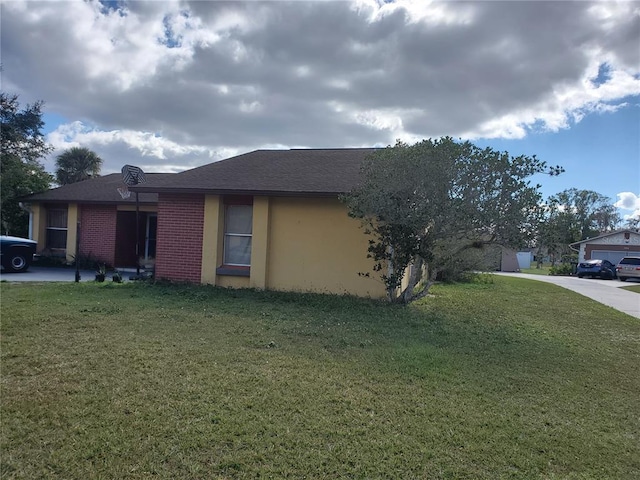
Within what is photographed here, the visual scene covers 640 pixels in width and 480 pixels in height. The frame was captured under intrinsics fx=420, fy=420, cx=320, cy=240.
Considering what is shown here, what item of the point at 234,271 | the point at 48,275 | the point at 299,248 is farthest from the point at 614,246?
the point at 48,275

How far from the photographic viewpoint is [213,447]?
318cm

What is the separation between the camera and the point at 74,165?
Answer: 26.8 meters

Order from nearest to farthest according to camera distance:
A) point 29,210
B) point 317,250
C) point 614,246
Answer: point 317,250 < point 29,210 < point 614,246

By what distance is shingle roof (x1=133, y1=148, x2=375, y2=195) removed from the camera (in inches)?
411

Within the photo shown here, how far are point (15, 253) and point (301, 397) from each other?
42.4 feet

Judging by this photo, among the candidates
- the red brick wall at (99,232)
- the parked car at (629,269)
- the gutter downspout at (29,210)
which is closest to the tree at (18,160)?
the gutter downspout at (29,210)

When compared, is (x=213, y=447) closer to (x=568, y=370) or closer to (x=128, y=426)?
(x=128, y=426)

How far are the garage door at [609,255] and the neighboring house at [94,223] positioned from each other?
3957 centimetres


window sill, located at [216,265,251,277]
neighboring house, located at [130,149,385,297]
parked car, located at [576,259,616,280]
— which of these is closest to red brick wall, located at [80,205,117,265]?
neighboring house, located at [130,149,385,297]

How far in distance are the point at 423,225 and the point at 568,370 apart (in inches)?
154

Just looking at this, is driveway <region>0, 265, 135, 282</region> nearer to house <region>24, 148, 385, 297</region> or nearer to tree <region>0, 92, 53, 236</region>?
house <region>24, 148, 385, 297</region>

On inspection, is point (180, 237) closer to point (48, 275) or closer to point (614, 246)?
point (48, 275)

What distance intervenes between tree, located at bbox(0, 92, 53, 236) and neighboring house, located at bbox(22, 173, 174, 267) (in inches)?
52.5

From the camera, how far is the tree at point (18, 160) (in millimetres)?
17391
